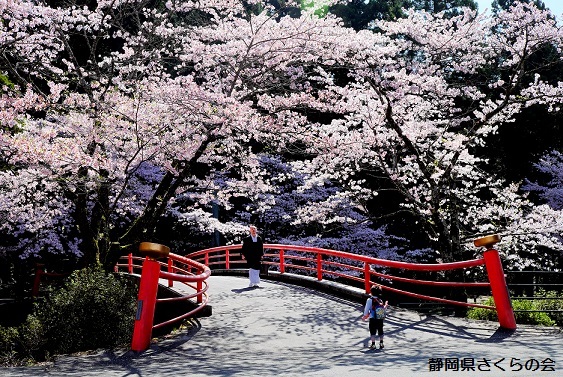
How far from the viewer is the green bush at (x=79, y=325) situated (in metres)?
9.34

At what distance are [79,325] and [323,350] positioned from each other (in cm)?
416

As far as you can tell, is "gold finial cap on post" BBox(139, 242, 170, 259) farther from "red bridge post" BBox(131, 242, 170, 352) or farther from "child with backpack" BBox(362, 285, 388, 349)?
"child with backpack" BBox(362, 285, 388, 349)

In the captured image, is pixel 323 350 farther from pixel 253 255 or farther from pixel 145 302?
pixel 253 255

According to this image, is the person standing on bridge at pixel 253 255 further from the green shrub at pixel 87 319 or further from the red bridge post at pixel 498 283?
the red bridge post at pixel 498 283

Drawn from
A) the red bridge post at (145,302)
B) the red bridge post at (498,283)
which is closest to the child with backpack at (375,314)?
the red bridge post at (498,283)

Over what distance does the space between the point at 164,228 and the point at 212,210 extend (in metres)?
3.59

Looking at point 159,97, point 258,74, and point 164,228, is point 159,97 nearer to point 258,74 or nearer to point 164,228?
point 258,74

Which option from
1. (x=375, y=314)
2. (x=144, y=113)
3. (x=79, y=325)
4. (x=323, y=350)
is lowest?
(x=323, y=350)

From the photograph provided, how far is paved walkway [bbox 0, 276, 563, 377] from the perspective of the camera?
7039 millimetres

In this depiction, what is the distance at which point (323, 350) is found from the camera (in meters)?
8.71

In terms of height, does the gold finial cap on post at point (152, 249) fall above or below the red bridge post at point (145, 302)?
above

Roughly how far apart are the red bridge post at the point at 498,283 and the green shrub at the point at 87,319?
5.99m

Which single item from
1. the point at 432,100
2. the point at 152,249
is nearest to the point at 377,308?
the point at 152,249

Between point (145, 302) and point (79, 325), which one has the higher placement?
point (145, 302)
